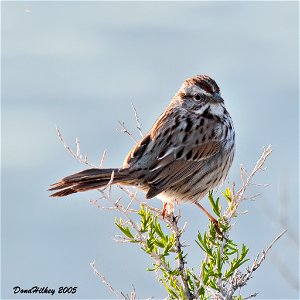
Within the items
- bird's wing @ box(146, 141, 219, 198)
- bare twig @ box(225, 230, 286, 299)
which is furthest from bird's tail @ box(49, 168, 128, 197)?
bare twig @ box(225, 230, 286, 299)

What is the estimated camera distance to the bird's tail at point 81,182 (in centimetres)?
406

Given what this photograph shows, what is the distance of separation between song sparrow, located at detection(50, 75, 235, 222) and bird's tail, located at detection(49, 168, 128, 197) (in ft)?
0.53

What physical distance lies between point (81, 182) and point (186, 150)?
44.7 inches

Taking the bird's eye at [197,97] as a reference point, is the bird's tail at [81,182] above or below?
below

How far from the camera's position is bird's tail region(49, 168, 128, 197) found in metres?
4.06

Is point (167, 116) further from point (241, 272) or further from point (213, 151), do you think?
point (241, 272)

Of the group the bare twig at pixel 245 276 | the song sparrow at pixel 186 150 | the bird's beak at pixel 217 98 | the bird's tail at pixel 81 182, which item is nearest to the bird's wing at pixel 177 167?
the song sparrow at pixel 186 150

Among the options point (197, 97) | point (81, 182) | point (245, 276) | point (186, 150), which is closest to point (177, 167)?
point (186, 150)

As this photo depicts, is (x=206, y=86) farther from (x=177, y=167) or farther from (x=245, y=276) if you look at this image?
(x=245, y=276)

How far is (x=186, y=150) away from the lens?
16.7 feet

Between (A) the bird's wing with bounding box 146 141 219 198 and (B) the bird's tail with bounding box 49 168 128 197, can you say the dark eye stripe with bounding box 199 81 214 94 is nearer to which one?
(A) the bird's wing with bounding box 146 141 219 198

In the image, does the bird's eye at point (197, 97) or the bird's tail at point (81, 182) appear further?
the bird's eye at point (197, 97)

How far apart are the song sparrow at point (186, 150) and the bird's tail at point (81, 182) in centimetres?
16

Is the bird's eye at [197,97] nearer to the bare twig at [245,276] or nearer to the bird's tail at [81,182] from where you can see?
the bird's tail at [81,182]
